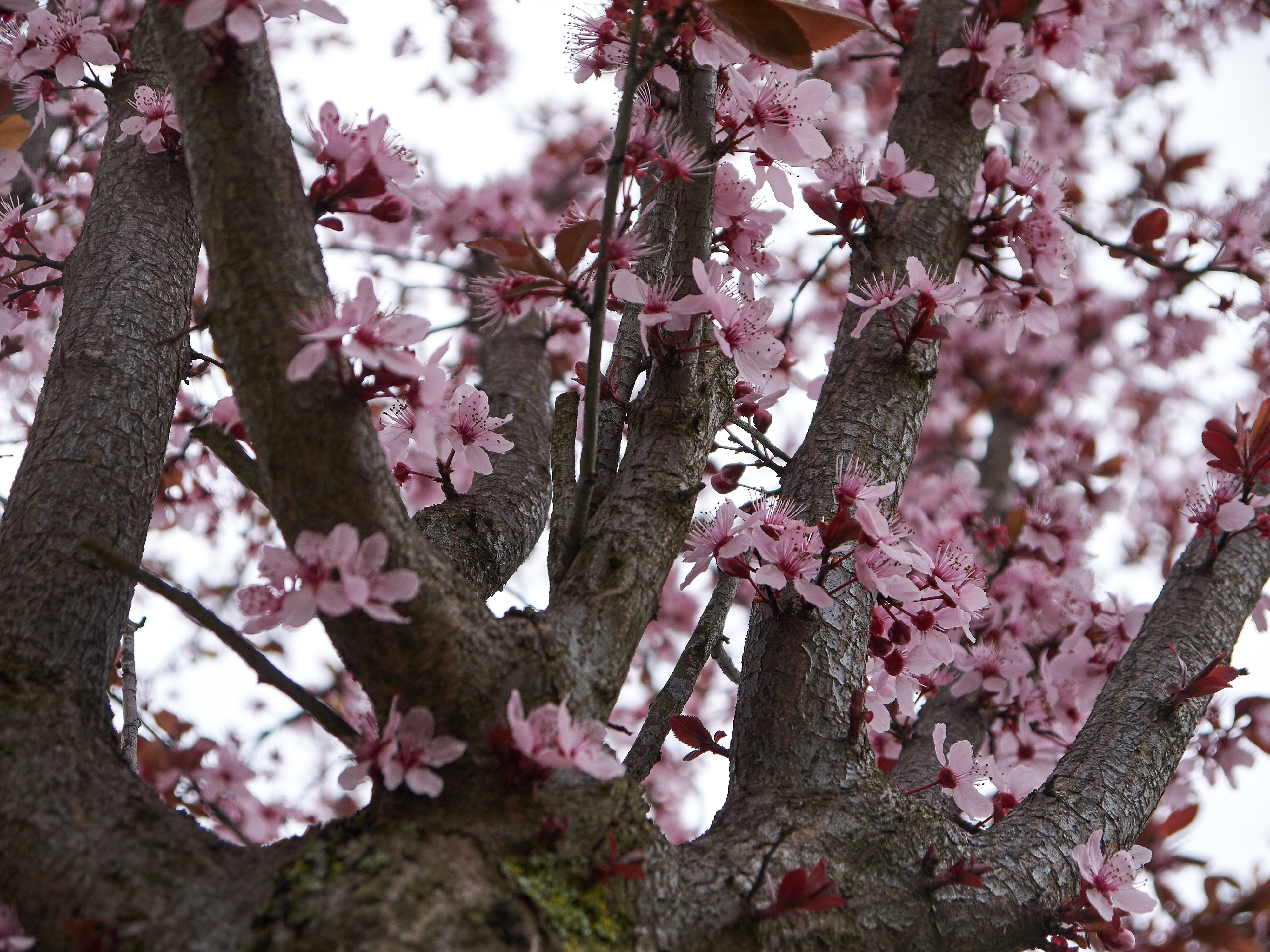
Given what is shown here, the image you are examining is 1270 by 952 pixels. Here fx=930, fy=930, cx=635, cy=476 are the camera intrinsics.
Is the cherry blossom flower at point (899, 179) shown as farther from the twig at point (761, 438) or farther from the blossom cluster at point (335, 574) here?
the blossom cluster at point (335, 574)

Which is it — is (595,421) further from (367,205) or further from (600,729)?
(367,205)

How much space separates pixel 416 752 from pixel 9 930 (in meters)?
0.52

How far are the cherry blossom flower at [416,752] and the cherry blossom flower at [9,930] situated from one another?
0.44 meters

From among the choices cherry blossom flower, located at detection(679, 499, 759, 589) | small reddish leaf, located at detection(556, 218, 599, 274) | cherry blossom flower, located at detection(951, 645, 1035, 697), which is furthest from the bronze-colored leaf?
cherry blossom flower, located at detection(951, 645, 1035, 697)

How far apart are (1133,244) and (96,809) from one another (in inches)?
111

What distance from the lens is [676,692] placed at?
1755mm

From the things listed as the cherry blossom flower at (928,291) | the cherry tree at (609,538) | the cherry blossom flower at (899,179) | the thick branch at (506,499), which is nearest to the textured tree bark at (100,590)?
the cherry tree at (609,538)

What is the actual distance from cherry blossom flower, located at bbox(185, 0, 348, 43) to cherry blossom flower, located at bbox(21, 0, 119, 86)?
85 centimetres

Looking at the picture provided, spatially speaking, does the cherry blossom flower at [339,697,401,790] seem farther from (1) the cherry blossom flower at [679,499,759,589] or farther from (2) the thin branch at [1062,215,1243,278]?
(2) the thin branch at [1062,215,1243,278]

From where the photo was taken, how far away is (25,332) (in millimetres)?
3398

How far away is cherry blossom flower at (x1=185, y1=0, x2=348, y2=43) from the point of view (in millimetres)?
1209

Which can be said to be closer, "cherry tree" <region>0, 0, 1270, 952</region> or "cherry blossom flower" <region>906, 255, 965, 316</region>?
"cherry tree" <region>0, 0, 1270, 952</region>

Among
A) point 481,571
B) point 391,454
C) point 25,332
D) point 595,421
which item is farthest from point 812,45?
point 25,332

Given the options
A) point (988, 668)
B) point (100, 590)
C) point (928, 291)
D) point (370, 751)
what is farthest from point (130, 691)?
point (988, 668)
